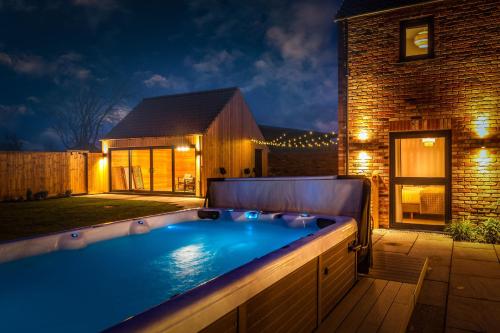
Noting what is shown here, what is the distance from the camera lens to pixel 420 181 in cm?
666

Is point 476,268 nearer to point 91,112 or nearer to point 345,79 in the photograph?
point 345,79

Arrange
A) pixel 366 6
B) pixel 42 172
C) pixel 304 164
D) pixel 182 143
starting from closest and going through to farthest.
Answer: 1. pixel 366 6
2. pixel 42 172
3. pixel 182 143
4. pixel 304 164

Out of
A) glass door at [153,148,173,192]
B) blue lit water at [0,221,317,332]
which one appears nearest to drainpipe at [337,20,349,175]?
blue lit water at [0,221,317,332]

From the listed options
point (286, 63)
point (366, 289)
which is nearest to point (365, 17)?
point (366, 289)

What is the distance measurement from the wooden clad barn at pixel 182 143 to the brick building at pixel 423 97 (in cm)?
787

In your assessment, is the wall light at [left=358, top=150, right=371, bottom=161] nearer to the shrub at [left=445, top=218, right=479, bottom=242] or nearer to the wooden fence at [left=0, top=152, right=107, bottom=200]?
the shrub at [left=445, top=218, right=479, bottom=242]

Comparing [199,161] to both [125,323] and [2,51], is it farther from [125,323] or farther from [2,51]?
[2,51]

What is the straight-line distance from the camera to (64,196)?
47.1 ft

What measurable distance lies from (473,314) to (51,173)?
14553 mm

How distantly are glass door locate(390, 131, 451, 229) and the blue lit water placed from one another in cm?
293

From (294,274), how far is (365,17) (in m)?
6.23

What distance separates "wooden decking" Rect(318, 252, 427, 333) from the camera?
292 cm

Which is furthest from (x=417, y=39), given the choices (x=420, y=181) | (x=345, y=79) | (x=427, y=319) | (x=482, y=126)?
(x=427, y=319)

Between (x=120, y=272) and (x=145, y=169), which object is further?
(x=145, y=169)
